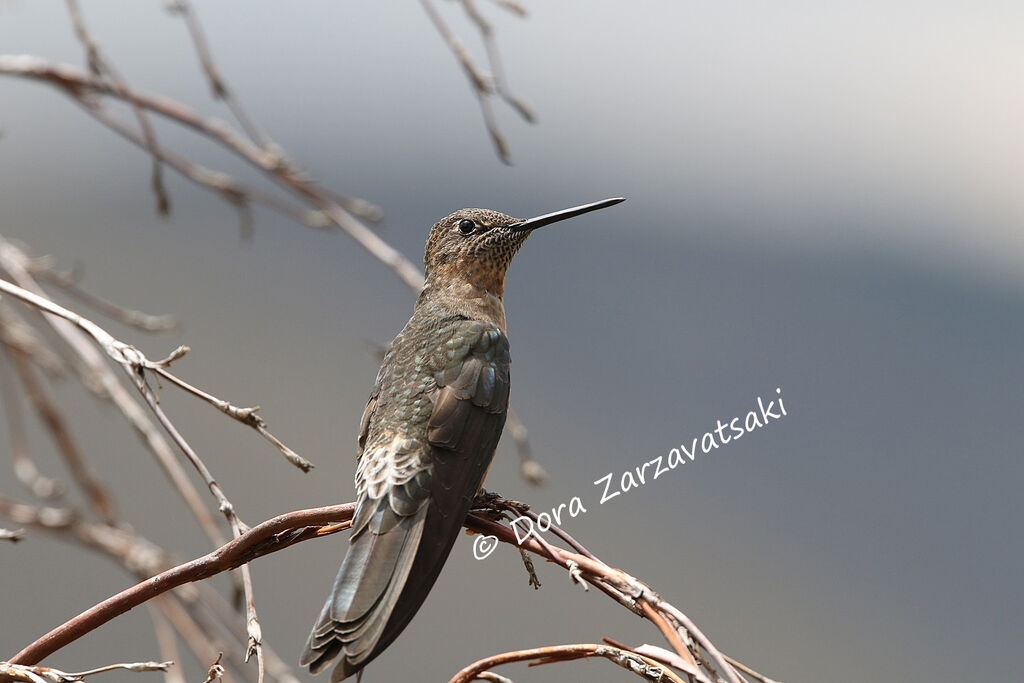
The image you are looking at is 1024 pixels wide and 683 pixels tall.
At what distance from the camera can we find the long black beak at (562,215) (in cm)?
190

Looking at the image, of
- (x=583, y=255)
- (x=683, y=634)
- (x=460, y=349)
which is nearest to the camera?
(x=683, y=634)

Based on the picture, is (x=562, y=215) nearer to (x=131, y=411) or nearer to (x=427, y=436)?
(x=427, y=436)

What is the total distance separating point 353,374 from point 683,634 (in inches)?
346

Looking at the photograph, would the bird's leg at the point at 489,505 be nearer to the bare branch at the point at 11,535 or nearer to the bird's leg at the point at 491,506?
the bird's leg at the point at 491,506

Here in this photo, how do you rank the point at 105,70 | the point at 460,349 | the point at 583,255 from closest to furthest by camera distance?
1. the point at 460,349
2. the point at 105,70
3. the point at 583,255

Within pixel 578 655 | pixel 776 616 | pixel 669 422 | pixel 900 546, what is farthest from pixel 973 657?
pixel 578 655

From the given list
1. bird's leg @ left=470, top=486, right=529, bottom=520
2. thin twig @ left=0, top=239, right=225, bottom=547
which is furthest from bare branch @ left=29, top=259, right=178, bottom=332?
bird's leg @ left=470, top=486, right=529, bottom=520

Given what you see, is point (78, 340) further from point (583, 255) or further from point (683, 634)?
point (583, 255)

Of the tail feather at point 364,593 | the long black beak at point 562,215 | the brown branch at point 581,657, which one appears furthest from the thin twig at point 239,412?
the long black beak at point 562,215

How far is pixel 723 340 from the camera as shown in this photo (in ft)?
37.5

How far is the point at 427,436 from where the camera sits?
6.75 feet

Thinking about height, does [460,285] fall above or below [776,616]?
below

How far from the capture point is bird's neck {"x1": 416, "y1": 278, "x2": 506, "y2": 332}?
257 centimetres

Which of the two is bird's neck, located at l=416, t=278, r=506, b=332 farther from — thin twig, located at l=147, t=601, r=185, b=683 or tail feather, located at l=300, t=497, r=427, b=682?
thin twig, located at l=147, t=601, r=185, b=683
